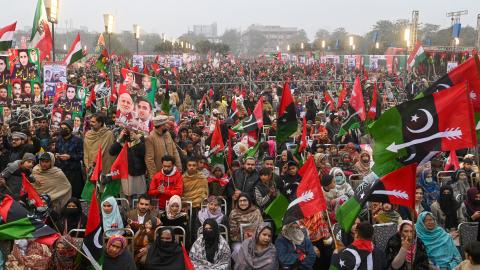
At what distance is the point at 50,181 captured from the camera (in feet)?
25.8

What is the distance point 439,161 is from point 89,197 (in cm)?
546

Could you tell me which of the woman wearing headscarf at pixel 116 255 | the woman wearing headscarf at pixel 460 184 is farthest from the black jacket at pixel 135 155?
the woman wearing headscarf at pixel 460 184

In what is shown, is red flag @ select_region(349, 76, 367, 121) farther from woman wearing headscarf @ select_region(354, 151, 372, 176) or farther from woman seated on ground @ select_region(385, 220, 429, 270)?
woman seated on ground @ select_region(385, 220, 429, 270)

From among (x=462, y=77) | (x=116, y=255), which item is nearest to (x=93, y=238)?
(x=116, y=255)

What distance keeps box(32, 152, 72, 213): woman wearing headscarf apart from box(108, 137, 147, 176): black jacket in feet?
2.67

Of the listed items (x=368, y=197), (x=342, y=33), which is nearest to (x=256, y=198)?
(x=368, y=197)

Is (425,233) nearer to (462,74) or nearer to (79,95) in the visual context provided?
(462,74)

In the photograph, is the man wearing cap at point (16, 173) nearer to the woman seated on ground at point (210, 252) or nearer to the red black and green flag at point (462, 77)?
the woman seated on ground at point (210, 252)

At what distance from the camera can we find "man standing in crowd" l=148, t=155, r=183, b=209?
25.9 ft

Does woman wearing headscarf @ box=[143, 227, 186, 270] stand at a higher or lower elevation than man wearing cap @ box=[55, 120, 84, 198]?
lower

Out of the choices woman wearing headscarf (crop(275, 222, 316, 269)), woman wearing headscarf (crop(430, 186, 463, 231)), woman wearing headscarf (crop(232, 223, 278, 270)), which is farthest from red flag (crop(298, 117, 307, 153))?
woman wearing headscarf (crop(232, 223, 278, 270))

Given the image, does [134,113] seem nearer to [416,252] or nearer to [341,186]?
[341,186]

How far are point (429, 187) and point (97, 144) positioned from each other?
4479 mm

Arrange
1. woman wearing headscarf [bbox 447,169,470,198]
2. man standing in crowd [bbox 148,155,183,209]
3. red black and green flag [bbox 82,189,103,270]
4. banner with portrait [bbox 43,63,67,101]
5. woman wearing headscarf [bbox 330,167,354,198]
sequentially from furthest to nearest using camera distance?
banner with portrait [bbox 43,63,67,101]
woman wearing headscarf [bbox 447,169,470,198]
woman wearing headscarf [bbox 330,167,354,198]
man standing in crowd [bbox 148,155,183,209]
red black and green flag [bbox 82,189,103,270]
